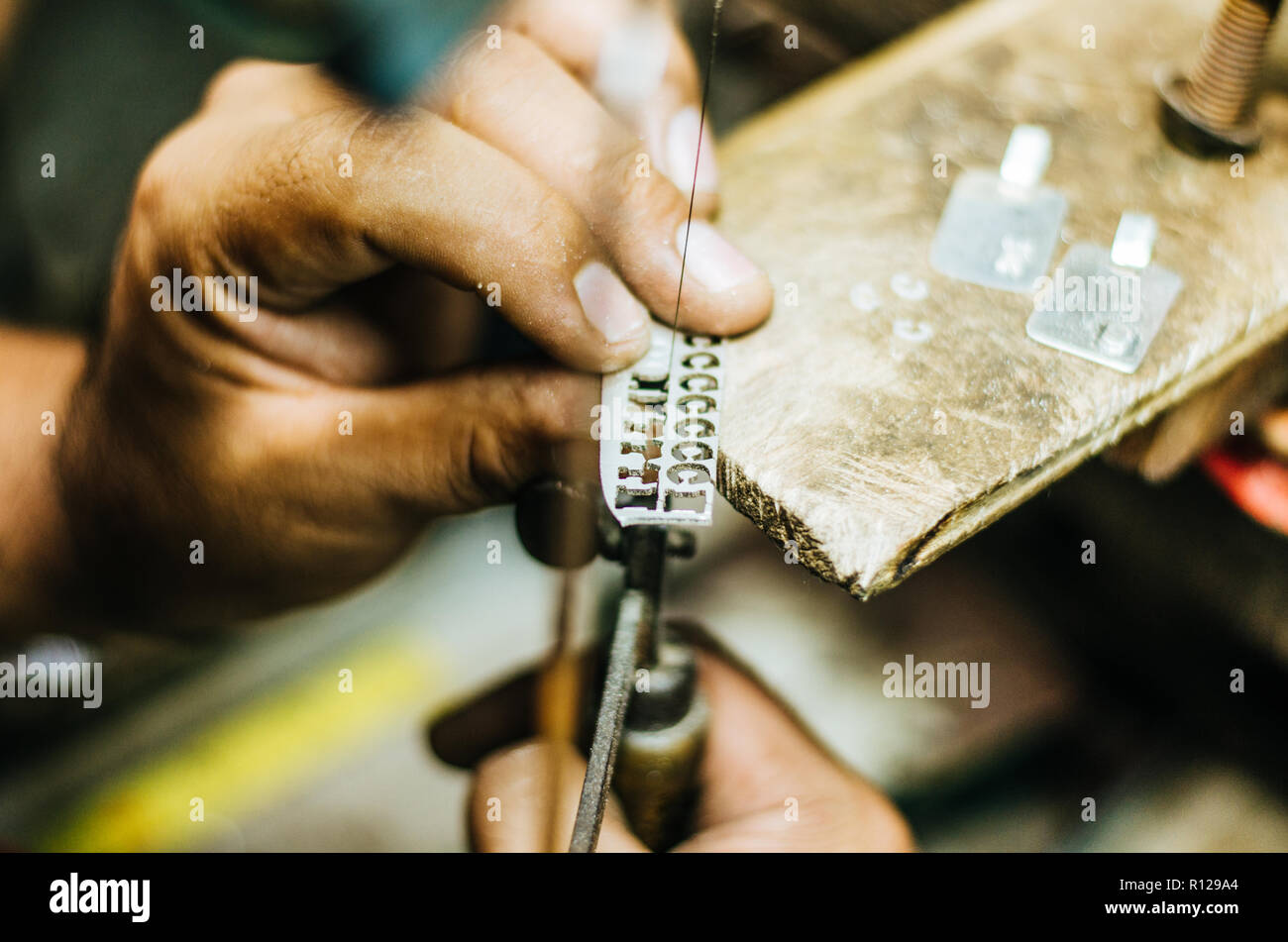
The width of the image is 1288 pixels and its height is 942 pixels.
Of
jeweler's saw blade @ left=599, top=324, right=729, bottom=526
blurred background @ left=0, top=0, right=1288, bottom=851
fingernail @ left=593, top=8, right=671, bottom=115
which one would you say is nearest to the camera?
jeweler's saw blade @ left=599, top=324, right=729, bottom=526

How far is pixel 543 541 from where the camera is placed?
0.80 m

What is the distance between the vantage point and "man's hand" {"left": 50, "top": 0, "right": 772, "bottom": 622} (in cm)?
70

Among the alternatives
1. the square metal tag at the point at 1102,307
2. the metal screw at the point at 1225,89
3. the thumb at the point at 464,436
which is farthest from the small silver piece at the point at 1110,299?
the thumb at the point at 464,436

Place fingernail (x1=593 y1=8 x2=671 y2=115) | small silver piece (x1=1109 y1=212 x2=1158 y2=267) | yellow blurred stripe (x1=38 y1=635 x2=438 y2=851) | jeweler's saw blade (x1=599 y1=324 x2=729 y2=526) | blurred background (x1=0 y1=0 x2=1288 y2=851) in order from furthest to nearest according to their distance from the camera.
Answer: yellow blurred stripe (x1=38 y1=635 x2=438 y2=851) → blurred background (x1=0 y1=0 x2=1288 y2=851) → fingernail (x1=593 y1=8 x2=671 y2=115) → small silver piece (x1=1109 y1=212 x2=1158 y2=267) → jeweler's saw blade (x1=599 y1=324 x2=729 y2=526)

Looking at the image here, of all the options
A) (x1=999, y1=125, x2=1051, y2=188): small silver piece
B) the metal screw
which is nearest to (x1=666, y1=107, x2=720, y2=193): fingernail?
(x1=999, y1=125, x2=1051, y2=188): small silver piece

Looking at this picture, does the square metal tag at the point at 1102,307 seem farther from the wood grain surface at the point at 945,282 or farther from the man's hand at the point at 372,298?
the man's hand at the point at 372,298

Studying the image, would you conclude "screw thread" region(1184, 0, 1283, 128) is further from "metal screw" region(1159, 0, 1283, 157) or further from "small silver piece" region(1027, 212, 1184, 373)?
"small silver piece" region(1027, 212, 1184, 373)

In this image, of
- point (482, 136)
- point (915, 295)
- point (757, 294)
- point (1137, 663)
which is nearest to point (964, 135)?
point (915, 295)

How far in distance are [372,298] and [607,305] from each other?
12.9 inches

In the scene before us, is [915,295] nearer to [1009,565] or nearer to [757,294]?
[757,294]

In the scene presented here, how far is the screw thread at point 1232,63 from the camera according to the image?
0.83 meters

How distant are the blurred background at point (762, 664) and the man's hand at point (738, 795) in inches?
16.8

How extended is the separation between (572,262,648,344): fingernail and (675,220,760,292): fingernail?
0.19 feet
